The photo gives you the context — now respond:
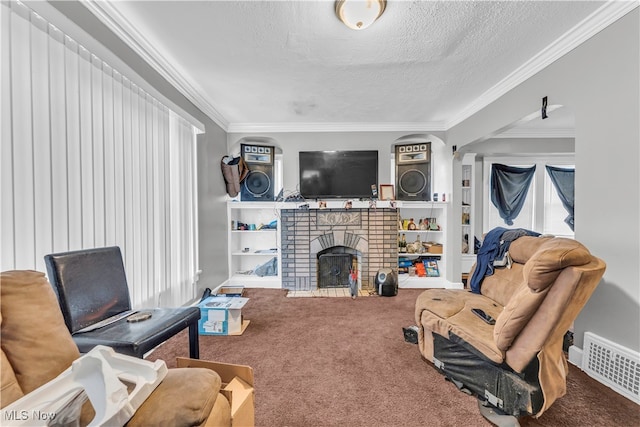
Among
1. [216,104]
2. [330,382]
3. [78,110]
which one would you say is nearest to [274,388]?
[330,382]

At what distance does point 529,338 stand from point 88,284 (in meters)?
2.40

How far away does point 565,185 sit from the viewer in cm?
457

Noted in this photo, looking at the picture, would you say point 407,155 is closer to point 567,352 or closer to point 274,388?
point 567,352

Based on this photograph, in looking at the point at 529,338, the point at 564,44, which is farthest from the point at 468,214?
the point at 529,338

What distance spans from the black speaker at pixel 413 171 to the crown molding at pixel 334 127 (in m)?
0.26

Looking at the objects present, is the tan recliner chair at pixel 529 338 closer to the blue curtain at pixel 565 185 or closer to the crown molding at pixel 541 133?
the crown molding at pixel 541 133

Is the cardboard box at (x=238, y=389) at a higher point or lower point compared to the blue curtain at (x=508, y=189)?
lower

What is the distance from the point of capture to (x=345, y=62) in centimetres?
227

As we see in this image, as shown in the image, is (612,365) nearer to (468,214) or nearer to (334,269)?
(334,269)

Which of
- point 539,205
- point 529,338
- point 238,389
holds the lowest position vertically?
point 238,389

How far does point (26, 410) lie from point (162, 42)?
230 cm

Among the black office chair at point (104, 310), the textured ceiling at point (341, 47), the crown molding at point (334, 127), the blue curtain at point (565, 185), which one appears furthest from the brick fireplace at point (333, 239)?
the blue curtain at point (565, 185)

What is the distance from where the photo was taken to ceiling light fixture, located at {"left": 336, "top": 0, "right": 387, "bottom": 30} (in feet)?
5.16

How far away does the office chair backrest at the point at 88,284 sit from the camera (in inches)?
53.4
